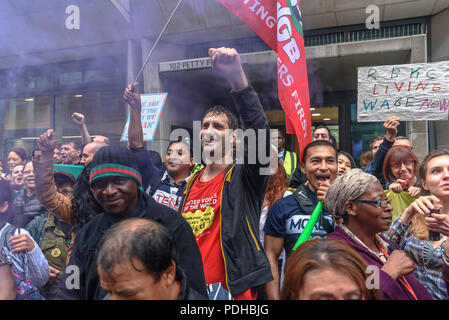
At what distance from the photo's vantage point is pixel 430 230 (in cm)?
182

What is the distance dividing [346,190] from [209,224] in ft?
2.21

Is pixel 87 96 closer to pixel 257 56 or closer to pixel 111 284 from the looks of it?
pixel 257 56

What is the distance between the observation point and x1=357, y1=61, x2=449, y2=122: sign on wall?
3.60 m

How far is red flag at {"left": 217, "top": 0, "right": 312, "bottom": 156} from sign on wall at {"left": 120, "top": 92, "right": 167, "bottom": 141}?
2453mm

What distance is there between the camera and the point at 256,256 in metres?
1.70

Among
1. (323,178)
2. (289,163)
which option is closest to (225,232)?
(323,178)

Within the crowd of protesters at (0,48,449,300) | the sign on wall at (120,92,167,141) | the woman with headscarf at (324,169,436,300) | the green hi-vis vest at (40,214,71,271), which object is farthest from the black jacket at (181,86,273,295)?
the sign on wall at (120,92,167,141)

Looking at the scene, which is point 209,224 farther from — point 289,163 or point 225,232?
point 289,163

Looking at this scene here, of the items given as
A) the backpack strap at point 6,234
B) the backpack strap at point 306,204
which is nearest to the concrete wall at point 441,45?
the backpack strap at point 306,204

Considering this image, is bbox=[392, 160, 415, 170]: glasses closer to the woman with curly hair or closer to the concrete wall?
the woman with curly hair

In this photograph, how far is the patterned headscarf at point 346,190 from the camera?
67.7 inches

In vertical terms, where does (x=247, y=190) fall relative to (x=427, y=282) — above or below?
above
